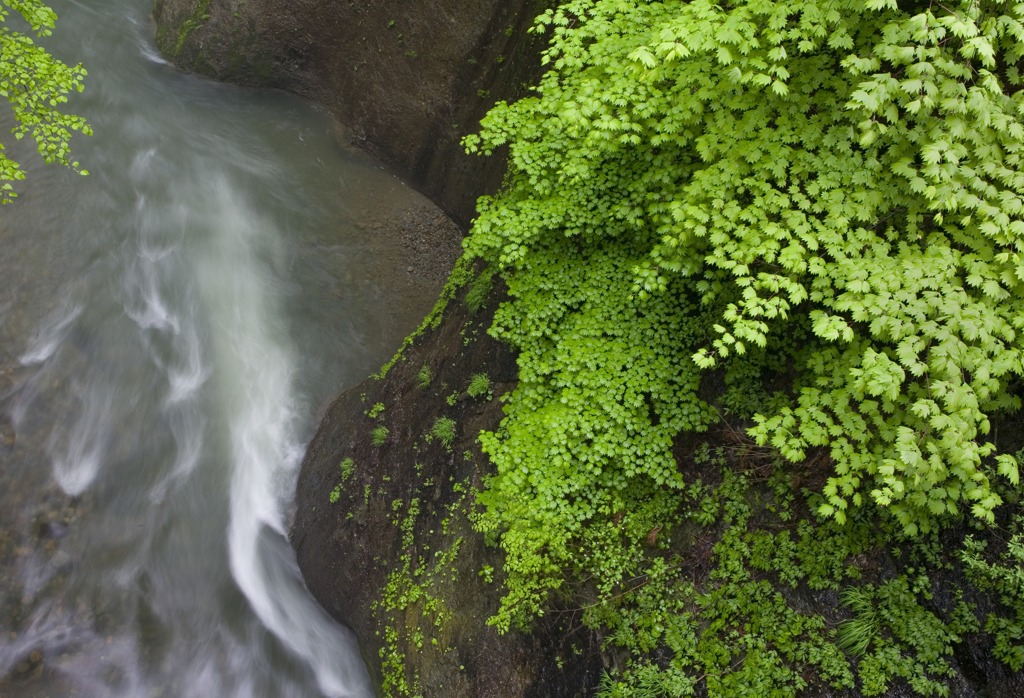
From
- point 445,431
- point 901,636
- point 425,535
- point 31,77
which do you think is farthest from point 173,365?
point 901,636

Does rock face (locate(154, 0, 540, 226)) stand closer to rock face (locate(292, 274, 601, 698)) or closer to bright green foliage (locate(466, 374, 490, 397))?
rock face (locate(292, 274, 601, 698))

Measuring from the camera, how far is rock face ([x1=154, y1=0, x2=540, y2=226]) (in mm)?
10180

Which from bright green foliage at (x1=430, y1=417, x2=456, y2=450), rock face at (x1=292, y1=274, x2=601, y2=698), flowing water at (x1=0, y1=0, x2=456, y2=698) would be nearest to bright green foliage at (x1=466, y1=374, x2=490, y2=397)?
rock face at (x1=292, y1=274, x2=601, y2=698)

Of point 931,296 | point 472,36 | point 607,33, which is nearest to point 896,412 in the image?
point 931,296

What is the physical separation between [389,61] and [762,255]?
9.71 meters

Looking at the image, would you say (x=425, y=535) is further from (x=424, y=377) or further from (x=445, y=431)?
(x=424, y=377)

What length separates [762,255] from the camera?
4.66 meters

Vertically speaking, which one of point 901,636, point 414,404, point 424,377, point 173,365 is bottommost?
point 173,365

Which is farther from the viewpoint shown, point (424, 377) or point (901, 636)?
point (424, 377)

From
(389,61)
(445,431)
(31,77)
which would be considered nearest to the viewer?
(31,77)

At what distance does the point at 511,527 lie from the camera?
6188mm

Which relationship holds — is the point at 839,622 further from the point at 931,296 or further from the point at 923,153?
the point at 923,153

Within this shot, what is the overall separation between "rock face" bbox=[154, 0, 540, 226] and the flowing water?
0.57 meters

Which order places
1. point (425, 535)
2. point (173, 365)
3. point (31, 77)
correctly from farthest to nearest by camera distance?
point (173, 365) < point (425, 535) < point (31, 77)
